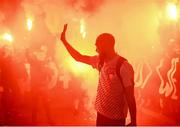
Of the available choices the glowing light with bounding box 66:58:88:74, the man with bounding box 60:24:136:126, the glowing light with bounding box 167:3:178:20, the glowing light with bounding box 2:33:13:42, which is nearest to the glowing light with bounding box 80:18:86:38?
the glowing light with bounding box 66:58:88:74

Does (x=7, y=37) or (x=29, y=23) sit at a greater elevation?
(x=29, y=23)

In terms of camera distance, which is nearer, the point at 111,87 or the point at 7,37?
the point at 111,87

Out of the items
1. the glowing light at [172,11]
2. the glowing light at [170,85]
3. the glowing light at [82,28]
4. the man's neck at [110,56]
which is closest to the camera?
the man's neck at [110,56]

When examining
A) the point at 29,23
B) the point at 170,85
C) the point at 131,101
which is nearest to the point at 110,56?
the point at 131,101

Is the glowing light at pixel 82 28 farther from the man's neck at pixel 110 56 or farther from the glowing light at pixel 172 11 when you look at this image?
the man's neck at pixel 110 56

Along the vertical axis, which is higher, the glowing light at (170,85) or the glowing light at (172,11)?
the glowing light at (172,11)

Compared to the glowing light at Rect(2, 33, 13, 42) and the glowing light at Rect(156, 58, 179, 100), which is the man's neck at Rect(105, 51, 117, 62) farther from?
the glowing light at Rect(2, 33, 13, 42)

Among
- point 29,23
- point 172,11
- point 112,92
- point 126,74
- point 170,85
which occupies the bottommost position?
point 170,85

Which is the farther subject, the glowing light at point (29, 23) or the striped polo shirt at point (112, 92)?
the glowing light at point (29, 23)

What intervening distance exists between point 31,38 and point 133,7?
2957 mm

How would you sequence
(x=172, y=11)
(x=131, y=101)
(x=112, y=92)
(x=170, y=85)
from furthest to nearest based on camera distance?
(x=172, y=11)
(x=170, y=85)
(x=112, y=92)
(x=131, y=101)

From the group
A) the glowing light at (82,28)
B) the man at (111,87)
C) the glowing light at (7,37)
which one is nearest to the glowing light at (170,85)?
the glowing light at (82,28)

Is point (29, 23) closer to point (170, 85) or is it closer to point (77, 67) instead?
point (77, 67)

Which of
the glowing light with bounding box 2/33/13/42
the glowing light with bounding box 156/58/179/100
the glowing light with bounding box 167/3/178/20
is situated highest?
the glowing light with bounding box 167/3/178/20
